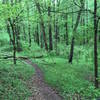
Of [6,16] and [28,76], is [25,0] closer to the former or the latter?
[6,16]

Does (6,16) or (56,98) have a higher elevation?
(6,16)

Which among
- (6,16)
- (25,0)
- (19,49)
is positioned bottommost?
(19,49)

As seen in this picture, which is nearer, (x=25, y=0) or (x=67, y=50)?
(x=25, y=0)

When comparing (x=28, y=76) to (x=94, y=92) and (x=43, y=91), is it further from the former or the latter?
(x=94, y=92)

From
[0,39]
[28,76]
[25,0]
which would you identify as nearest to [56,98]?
[28,76]

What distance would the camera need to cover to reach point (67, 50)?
2864 centimetres

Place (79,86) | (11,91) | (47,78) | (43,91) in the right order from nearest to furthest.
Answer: (11,91)
(43,91)
(79,86)
(47,78)

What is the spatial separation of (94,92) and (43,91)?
11.3ft

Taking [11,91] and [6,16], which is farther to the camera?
[6,16]

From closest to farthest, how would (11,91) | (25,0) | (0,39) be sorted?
(11,91) → (25,0) → (0,39)

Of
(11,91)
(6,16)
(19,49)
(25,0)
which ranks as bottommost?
(19,49)

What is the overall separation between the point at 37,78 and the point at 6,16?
20.0ft

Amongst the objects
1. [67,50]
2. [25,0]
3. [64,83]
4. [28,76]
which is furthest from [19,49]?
[64,83]

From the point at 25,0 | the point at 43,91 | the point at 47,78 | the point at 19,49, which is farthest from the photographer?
the point at 19,49
